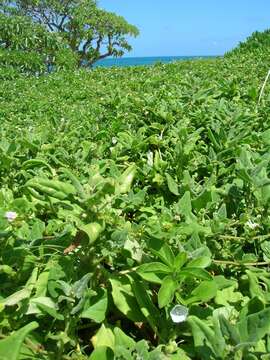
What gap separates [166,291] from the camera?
3.48 feet

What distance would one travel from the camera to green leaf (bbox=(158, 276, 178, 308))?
105 cm

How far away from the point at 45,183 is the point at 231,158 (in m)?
0.82

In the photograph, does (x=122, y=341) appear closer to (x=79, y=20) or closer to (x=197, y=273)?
(x=197, y=273)

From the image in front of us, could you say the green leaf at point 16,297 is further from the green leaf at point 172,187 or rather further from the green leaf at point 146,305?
the green leaf at point 172,187

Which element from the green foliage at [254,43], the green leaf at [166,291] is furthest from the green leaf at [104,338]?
the green foliage at [254,43]

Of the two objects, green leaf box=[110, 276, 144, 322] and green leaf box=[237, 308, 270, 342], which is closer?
green leaf box=[237, 308, 270, 342]

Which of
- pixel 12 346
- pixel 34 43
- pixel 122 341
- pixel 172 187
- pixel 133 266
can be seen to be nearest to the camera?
pixel 12 346

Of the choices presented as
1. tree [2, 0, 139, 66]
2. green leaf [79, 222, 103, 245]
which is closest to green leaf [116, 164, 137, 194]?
green leaf [79, 222, 103, 245]

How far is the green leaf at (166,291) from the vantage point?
41.3 inches

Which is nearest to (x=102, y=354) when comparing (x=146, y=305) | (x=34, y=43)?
(x=146, y=305)

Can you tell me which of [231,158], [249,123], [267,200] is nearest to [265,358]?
[267,200]

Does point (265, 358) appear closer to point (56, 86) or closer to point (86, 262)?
point (86, 262)

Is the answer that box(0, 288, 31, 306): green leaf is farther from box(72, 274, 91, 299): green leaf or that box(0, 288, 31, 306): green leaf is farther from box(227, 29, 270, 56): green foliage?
box(227, 29, 270, 56): green foliage

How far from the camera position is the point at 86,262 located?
1.12 metres
